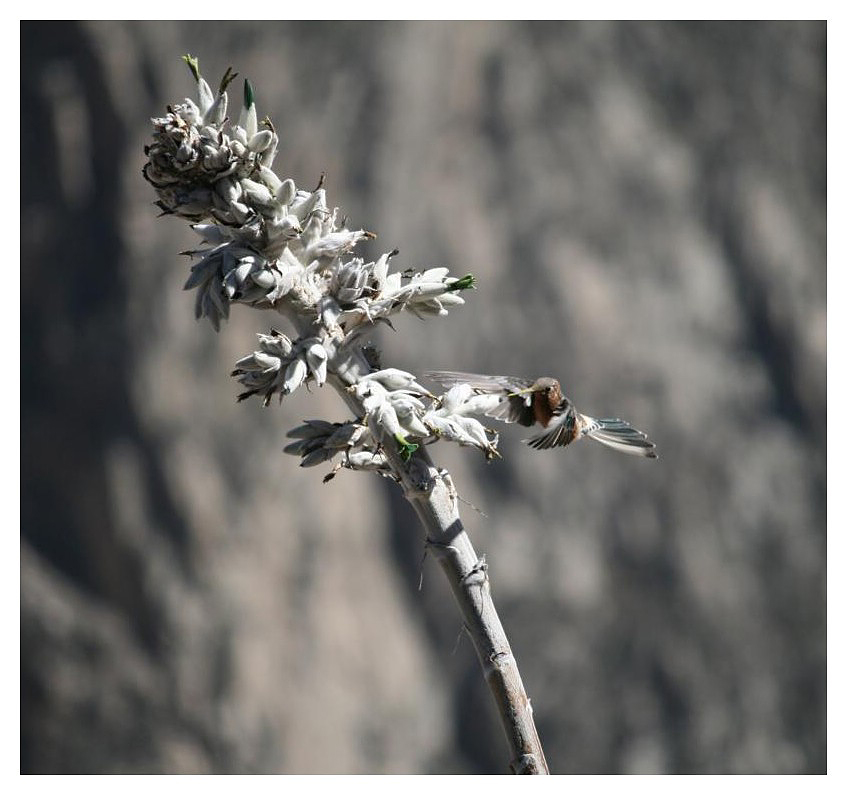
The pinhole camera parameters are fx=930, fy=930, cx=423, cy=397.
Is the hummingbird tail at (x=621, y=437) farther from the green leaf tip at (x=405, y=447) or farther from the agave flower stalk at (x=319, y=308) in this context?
the green leaf tip at (x=405, y=447)

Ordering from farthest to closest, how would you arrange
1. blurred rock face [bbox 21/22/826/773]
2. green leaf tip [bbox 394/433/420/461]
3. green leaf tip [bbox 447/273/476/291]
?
blurred rock face [bbox 21/22/826/773], green leaf tip [bbox 447/273/476/291], green leaf tip [bbox 394/433/420/461]

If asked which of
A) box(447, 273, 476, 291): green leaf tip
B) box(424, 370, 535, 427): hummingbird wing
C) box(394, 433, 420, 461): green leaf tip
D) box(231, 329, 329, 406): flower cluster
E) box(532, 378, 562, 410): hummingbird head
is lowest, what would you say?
box(394, 433, 420, 461): green leaf tip

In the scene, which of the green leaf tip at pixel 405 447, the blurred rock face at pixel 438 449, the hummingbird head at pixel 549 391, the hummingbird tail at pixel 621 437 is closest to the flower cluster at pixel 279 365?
the green leaf tip at pixel 405 447

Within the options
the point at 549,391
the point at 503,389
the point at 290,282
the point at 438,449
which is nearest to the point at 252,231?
the point at 290,282

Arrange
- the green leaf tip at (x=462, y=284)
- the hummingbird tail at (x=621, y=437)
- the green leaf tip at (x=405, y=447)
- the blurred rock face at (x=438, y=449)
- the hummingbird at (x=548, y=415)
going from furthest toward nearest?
the blurred rock face at (x=438, y=449), the hummingbird tail at (x=621, y=437), the hummingbird at (x=548, y=415), the green leaf tip at (x=462, y=284), the green leaf tip at (x=405, y=447)

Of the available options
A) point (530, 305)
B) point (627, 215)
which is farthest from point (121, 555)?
point (627, 215)

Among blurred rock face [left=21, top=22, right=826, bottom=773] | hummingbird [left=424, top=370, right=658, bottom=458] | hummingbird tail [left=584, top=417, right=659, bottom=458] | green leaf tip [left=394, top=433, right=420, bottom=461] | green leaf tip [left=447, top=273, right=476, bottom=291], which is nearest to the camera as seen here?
green leaf tip [left=394, top=433, right=420, bottom=461]

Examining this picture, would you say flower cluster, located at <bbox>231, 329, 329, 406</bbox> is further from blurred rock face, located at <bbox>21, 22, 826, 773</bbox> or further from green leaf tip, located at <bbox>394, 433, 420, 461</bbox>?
blurred rock face, located at <bbox>21, 22, 826, 773</bbox>

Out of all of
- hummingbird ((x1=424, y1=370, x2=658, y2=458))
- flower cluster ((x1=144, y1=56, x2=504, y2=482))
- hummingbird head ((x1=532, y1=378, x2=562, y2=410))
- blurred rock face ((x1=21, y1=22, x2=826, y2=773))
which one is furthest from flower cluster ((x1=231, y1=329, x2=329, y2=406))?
blurred rock face ((x1=21, y1=22, x2=826, y2=773))

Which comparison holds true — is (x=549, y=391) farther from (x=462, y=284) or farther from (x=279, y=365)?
(x=279, y=365)
